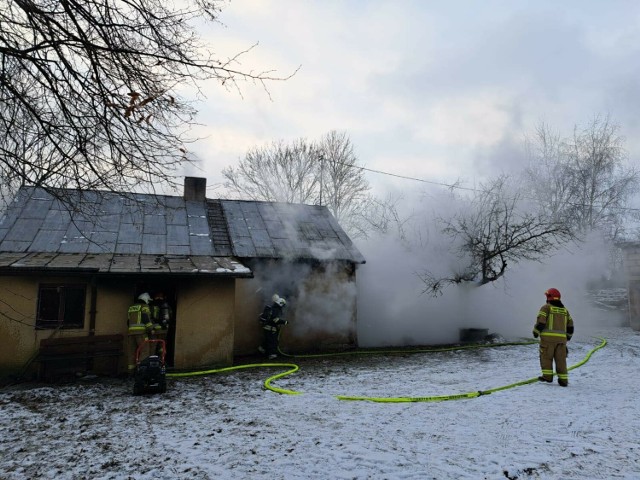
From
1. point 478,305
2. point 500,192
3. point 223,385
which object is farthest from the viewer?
point 500,192

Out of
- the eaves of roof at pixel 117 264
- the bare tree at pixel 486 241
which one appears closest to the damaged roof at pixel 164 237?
the eaves of roof at pixel 117 264

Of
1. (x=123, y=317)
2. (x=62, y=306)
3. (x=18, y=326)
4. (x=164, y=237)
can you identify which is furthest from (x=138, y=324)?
(x=164, y=237)

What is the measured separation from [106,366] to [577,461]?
9468 mm

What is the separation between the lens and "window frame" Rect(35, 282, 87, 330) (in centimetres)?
984

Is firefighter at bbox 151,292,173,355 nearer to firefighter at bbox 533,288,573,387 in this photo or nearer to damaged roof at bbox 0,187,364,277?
damaged roof at bbox 0,187,364,277

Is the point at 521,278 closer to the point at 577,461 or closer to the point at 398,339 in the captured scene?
the point at 398,339

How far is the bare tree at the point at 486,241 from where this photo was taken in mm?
15070

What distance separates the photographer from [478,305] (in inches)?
686

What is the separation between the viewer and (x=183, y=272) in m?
9.99

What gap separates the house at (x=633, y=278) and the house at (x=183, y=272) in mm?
14000

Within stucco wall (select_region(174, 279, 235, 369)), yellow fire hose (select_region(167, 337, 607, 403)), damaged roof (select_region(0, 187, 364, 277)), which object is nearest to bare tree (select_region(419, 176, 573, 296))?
yellow fire hose (select_region(167, 337, 607, 403))

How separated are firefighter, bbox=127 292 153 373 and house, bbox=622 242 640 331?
20216 mm

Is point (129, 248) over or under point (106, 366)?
over

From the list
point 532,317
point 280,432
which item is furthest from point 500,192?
point 280,432
